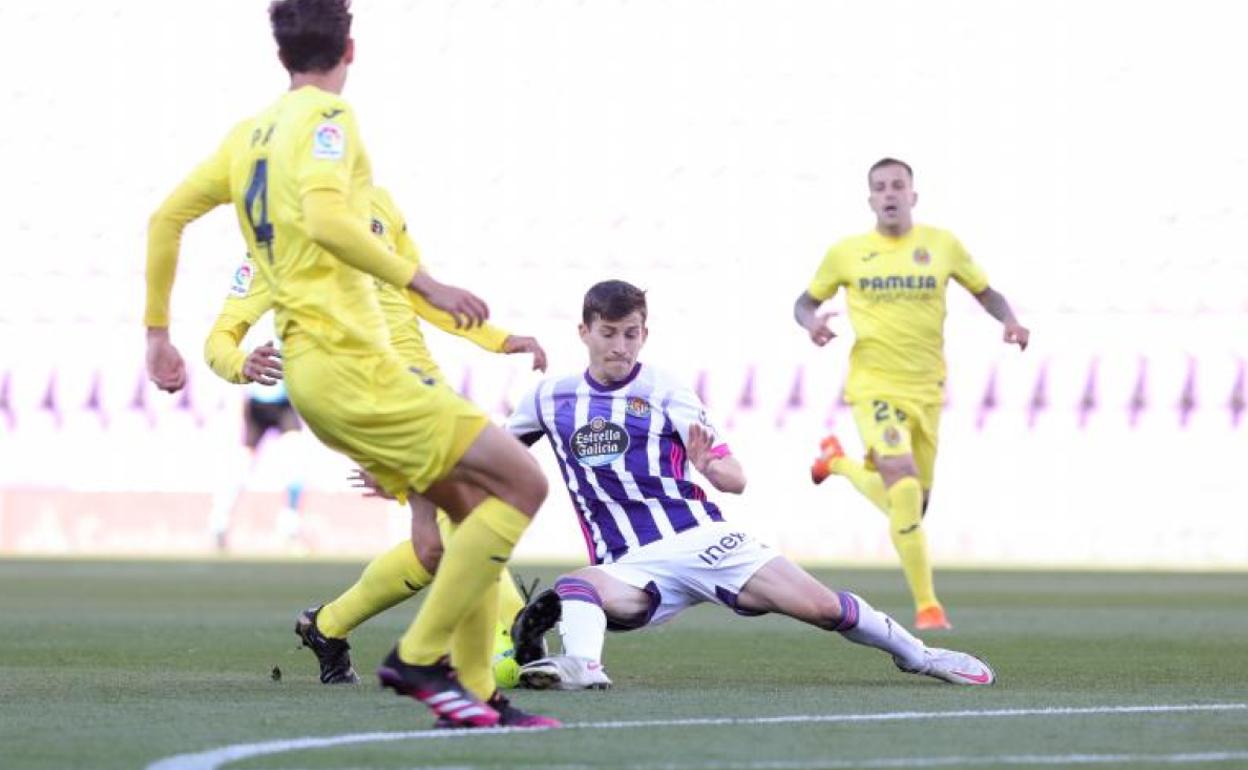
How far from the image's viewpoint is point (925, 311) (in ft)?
37.1

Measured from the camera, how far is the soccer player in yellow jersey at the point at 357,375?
553cm

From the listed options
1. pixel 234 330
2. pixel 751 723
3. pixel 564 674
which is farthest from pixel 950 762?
pixel 234 330

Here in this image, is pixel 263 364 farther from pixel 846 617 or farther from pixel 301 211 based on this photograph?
pixel 846 617

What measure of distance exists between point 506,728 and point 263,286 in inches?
98.0

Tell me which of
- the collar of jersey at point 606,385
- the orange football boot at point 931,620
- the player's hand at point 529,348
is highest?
the player's hand at point 529,348

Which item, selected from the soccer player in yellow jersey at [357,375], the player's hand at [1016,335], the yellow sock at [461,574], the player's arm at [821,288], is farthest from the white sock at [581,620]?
the player's arm at [821,288]

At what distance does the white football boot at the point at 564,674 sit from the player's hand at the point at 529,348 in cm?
99

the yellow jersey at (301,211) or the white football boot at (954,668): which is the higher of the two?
the yellow jersey at (301,211)

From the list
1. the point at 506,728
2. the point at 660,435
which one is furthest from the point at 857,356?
the point at 506,728

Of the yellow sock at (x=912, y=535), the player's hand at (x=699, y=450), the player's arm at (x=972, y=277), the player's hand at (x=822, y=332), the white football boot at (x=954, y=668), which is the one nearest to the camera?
the player's hand at (x=699, y=450)

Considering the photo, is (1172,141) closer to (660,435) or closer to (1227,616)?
(1227,616)

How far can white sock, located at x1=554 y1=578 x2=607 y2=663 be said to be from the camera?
23.6 feet

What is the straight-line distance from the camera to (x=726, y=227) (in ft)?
90.9

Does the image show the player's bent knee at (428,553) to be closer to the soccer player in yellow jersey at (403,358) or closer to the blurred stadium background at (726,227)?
the soccer player in yellow jersey at (403,358)
